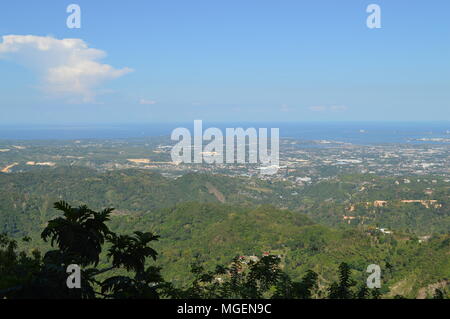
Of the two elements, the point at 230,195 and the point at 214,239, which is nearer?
the point at 214,239

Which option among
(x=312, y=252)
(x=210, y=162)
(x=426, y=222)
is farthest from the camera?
(x=210, y=162)

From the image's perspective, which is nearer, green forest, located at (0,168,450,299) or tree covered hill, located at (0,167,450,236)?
green forest, located at (0,168,450,299)

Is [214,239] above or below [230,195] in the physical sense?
above

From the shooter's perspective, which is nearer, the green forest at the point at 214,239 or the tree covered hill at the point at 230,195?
the green forest at the point at 214,239

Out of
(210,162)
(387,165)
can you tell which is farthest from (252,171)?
(387,165)

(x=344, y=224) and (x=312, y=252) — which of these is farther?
(x=344, y=224)

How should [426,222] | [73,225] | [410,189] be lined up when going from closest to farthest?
[73,225], [426,222], [410,189]

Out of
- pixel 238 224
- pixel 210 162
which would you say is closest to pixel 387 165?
pixel 210 162

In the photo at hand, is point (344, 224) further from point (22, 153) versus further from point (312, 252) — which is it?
point (22, 153)
